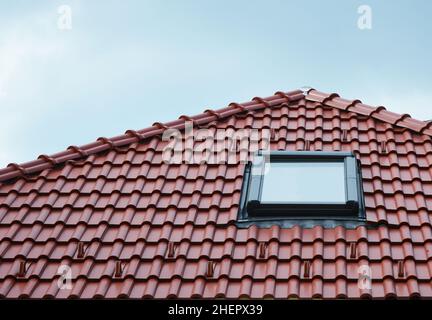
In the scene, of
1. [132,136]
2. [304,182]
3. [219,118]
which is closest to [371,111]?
[219,118]

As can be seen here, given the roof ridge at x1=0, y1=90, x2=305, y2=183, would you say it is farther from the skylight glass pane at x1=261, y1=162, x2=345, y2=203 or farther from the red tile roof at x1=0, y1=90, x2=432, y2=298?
the skylight glass pane at x1=261, y1=162, x2=345, y2=203

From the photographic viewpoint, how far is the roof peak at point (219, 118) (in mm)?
8680

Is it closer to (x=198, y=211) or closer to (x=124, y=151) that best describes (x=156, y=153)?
(x=124, y=151)

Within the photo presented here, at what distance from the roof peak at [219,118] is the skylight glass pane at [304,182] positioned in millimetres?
1279

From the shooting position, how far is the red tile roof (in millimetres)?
6633

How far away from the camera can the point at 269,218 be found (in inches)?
290

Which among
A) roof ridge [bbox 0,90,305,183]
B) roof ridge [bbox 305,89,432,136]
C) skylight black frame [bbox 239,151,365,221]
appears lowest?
roof ridge [bbox 305,89,432,136]

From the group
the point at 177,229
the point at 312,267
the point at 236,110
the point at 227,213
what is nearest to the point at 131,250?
the point at 177,229

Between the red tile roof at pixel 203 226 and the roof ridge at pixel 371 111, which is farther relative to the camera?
the roof ridge at pixel 371 111

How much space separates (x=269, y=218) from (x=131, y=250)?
1.18 m

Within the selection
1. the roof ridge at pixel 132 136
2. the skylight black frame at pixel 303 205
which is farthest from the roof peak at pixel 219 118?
the skylight black frame at pixel 303 205

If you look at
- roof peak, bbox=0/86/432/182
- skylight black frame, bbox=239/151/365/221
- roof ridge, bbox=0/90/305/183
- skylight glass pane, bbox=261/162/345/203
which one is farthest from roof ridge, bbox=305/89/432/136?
skylight glass pane, bbox=261/162/345/203

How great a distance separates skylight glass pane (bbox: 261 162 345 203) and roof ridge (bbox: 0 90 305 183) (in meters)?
1.43

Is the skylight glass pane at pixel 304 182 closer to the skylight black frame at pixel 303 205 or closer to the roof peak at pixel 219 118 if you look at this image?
the skylight black frame at pixel 303 205
